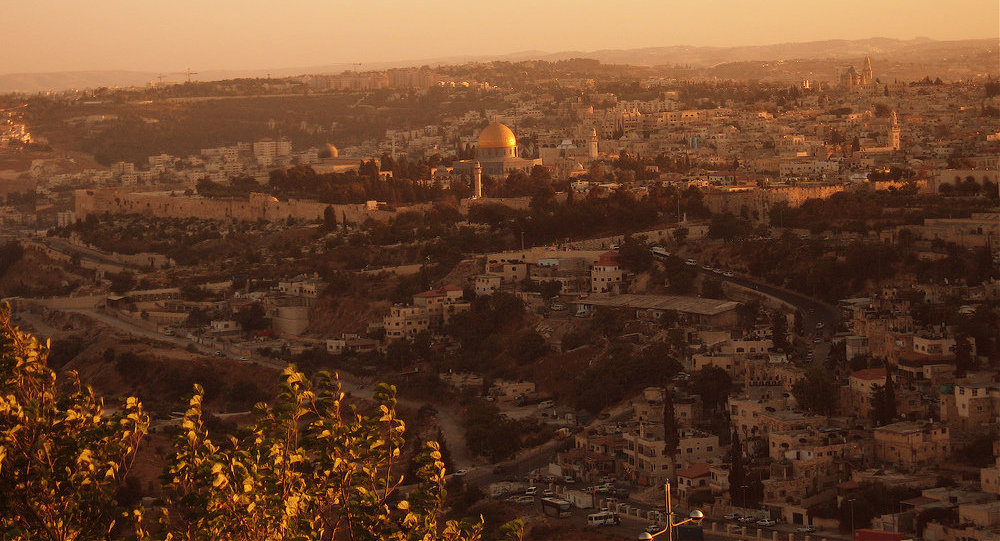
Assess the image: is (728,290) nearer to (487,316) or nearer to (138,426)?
(487,316)

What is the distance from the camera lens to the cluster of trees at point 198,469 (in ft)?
23.7

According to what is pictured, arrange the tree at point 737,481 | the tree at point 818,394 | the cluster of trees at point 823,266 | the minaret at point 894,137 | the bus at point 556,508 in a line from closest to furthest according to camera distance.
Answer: the tree at point 737,481 < the bus at point 556,508 < the tree at point 818,394 < the cluster of trees at point 823,266 < the minaret at point 894,137

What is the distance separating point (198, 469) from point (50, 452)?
64 centimetres

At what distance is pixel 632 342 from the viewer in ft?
86.0

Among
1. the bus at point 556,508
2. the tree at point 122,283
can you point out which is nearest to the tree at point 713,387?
the bus at point 556,508

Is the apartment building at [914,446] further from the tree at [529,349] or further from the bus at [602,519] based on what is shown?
the tree at [529,349]

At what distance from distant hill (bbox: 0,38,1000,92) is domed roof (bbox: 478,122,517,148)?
13087 millimetres

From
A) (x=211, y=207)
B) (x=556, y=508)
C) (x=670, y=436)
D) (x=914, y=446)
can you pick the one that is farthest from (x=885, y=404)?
(x=211, y=207)

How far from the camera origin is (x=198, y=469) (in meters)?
7.31

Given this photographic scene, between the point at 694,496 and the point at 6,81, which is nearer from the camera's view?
the point at 694,496

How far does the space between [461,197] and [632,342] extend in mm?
15328

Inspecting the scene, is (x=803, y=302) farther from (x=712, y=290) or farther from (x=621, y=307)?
(x=621, y=307)

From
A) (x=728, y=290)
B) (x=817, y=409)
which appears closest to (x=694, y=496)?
(x=817, y=409)

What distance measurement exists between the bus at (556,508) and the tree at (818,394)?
387cm
